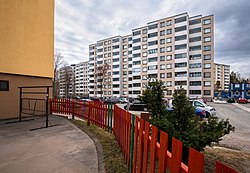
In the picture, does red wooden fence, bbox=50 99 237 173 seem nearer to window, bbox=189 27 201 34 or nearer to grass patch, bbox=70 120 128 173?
grass patch, bbox=70 120 128 173

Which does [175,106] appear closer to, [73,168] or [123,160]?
[123,160]

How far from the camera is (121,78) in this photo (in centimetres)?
7112

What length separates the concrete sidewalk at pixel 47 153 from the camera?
3.69 metres

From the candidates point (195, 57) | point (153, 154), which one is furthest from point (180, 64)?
point (153, 154)

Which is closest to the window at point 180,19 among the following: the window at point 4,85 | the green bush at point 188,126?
the window at point 4,85

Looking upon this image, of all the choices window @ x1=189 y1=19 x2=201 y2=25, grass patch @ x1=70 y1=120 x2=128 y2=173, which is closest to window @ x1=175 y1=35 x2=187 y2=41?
window @ x1=189 y1=19 x2=201 y2=25

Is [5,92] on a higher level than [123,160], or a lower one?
higher

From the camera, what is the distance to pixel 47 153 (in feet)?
15.1

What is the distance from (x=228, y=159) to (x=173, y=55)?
51292 millimetres

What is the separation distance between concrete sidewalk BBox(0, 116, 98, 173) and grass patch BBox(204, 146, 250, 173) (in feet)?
10.0

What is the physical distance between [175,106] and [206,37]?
53.6m

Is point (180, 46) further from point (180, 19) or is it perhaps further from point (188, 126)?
point (188, 126)

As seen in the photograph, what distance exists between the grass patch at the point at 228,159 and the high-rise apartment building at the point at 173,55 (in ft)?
119

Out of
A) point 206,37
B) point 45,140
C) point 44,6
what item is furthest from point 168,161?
point 206,37
